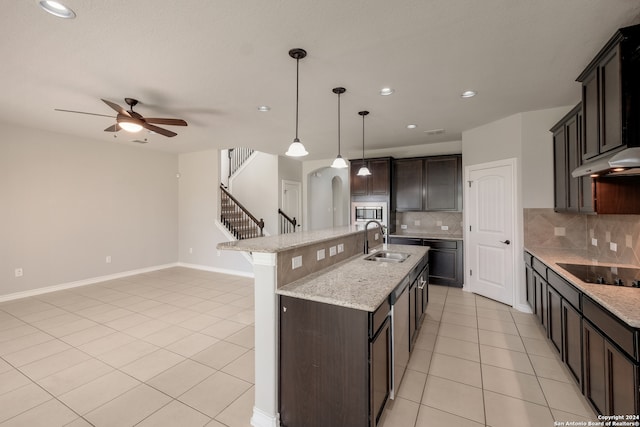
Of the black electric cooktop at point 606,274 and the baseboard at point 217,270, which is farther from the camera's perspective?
the baseboard at point 217,270

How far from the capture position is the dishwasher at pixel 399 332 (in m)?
2.04

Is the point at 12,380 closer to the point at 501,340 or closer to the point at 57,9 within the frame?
the point at 57,9

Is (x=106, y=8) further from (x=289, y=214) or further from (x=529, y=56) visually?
(x=289, y=214)

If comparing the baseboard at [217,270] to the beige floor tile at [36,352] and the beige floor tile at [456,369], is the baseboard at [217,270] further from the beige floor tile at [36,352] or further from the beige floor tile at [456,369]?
the beige floor tile at [456,369]

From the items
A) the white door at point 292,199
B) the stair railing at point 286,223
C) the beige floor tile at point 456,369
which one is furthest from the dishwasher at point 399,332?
the white door at point 292,199

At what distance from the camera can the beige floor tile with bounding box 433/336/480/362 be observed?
2805 mm

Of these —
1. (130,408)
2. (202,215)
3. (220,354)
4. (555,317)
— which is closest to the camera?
(130,408)

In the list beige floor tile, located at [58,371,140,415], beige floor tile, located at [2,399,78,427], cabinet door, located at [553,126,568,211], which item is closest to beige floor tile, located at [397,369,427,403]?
beige floor tile, located at [58,371,140,415]

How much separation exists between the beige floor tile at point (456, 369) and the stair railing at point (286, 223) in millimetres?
4994

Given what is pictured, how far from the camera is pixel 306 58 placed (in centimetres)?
248

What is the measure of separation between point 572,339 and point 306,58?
10.6ft

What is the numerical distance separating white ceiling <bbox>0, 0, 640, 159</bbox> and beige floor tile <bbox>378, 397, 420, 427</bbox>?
285cm

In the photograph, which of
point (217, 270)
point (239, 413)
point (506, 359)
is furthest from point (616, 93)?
point (217, 270)

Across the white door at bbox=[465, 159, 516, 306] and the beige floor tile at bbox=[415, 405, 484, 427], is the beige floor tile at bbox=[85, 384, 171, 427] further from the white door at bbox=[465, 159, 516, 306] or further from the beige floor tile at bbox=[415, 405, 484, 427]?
the white door at bbox=[465, 159, 516, 306]
